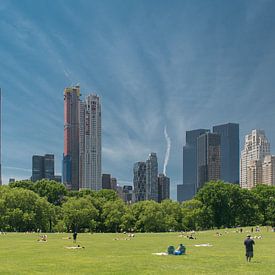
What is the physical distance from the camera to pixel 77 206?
11238 centimetres

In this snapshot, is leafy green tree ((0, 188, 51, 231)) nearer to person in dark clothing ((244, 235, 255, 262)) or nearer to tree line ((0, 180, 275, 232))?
tree line ((0, 180, 275, 232))

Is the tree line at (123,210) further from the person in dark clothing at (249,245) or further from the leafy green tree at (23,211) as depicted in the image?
the person in dark clothing at (249,245)

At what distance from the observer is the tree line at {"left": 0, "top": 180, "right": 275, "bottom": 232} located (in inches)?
4114

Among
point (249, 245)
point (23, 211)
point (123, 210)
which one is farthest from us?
point (123, 210)

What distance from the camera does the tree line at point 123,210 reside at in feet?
343

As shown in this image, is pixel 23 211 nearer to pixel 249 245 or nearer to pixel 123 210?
pixel 123 210

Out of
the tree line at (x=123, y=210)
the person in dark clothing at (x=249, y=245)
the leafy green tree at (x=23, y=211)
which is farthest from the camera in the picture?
the tree line at (x=123, y=210)

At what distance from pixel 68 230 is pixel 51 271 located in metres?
84.0

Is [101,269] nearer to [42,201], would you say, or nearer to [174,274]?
[174,274]

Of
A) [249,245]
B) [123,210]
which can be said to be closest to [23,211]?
[123,210]

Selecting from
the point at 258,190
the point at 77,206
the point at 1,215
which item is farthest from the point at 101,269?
the point at 258,190

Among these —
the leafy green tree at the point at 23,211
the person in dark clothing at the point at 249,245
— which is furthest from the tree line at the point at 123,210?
the person in dark clothing at the point at 249,245

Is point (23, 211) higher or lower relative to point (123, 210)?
higher

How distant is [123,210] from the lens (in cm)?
11981
